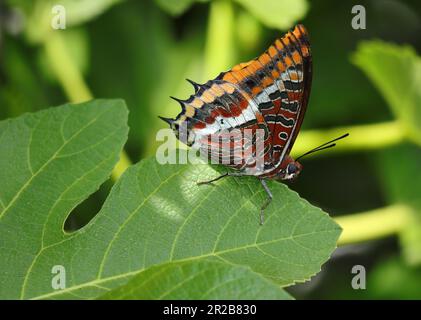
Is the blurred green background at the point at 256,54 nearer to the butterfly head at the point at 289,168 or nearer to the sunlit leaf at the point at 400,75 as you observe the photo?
the sunlit leaf at the point at 400,75

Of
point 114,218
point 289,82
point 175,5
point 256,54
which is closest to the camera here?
point 114,218

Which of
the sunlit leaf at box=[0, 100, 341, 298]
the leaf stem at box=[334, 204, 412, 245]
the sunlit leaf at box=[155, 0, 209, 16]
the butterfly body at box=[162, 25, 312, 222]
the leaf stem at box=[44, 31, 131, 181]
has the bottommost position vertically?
the leaf stem at box=[334, 204, 412, 245]

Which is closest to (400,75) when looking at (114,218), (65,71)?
(65,71)

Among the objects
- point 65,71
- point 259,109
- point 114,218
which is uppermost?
point 65,71

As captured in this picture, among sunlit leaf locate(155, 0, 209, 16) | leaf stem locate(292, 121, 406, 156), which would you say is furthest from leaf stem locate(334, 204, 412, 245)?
sunlit leaf locate(155, 0, 209, 16)

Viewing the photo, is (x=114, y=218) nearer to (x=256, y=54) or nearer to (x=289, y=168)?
(x=289, y=168)

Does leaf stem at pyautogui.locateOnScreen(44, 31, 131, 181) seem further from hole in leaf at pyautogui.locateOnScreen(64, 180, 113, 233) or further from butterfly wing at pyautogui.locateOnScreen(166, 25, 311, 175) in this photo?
butterfly wing at pyautogui.locateOnScreen(166, 25, 311, 175)

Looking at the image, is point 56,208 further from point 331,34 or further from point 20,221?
point 331,34
